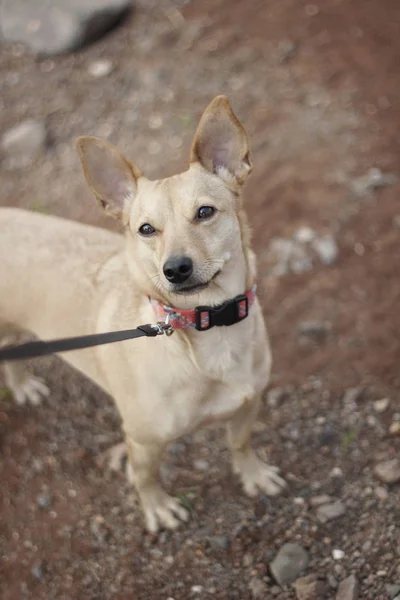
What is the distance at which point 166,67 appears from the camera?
6145 mm

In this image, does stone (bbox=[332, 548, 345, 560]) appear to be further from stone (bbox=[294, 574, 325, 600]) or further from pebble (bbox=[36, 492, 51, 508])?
pebble (bbox=[36, 492, 51, 508])

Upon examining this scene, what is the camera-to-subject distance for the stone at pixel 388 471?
3.39 metres

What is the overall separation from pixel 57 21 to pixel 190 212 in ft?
15.6

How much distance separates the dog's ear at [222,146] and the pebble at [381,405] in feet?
5.66

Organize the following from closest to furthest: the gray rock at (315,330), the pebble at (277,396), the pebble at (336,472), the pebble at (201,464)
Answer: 1. the pebble at (336,472)
2. the pebble at (201,464)
3. the pebble at (277,396)
4. the gray rock at (315,330)

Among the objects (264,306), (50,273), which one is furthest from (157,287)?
(264,306)

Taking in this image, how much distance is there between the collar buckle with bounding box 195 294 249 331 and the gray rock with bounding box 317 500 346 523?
1.27m

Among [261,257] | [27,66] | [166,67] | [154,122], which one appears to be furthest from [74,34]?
[261,257]

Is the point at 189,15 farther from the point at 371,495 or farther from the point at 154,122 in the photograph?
the point at 371,495

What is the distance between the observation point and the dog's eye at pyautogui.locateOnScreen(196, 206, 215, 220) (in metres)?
2.61

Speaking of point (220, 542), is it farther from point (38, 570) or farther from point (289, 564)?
point (38, 570)

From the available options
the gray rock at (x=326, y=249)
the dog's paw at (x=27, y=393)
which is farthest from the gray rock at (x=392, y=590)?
the dog's paw at (x=27, y=393)

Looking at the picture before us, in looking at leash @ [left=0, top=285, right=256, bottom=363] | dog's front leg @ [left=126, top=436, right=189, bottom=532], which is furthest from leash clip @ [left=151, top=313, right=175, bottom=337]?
dog's front leg @ [left=126, top=436, right=189, bottom=532]

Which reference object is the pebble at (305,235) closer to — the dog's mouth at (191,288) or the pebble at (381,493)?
the pebble at (381,493)
